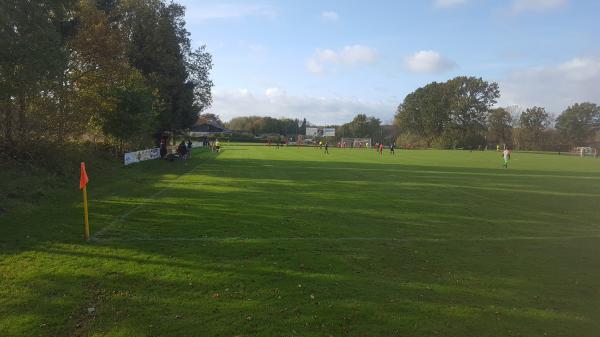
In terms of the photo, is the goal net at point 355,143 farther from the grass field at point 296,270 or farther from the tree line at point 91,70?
the grass field at point 296,270

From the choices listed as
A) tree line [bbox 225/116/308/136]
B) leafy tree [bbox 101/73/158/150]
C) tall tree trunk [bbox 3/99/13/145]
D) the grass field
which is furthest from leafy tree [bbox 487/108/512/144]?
tall tree trunk [bbox 3/99/13/145]

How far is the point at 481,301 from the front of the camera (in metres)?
5.88

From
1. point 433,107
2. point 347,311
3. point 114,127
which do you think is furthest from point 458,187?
point 433,107

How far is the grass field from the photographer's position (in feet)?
16.5

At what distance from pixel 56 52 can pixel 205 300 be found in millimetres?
15224

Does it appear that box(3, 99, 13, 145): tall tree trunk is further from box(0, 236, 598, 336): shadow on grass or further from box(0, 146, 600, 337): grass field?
box(0, 236, 598, 336): shadow on grass

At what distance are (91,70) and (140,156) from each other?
26.7 ft

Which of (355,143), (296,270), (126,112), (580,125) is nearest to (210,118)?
(355,143)

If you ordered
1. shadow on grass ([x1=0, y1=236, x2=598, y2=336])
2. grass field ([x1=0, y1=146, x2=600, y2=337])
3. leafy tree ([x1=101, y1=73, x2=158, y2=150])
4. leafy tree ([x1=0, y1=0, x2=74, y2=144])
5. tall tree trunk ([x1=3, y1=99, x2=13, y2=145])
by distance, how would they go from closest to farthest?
shadow on grass ([x1=0, y1=236, x2=598, y2=336]) → grass field ([x1=0, y1=146, x2=600, y2=337]) → leafy tree ([x1=0, y1=0, x2=74, y2=144]) → tall tree trunk ([x1=3, y1=99, x2=13, y2=145]) → leafy tree ([x1=101, y1=73, x2=158, y2=150])

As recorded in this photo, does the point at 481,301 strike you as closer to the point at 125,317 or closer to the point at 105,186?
the point at 125,317

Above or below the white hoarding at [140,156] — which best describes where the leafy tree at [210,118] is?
above

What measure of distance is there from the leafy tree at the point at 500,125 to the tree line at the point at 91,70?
84.1m

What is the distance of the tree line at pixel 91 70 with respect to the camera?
1608cm

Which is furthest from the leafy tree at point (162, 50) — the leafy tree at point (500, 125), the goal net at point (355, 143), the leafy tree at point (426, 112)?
the leafy tree at point (500, 125)
